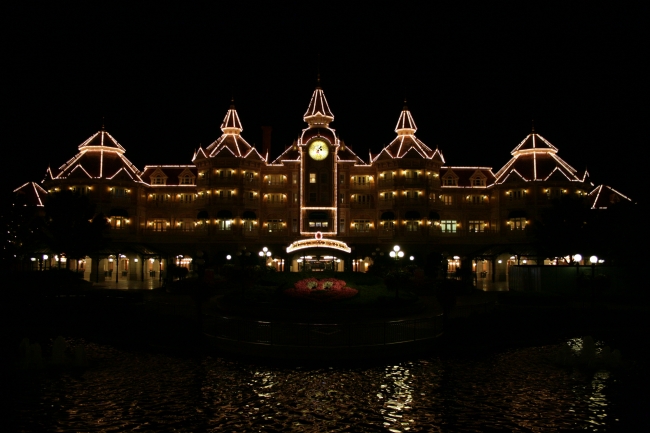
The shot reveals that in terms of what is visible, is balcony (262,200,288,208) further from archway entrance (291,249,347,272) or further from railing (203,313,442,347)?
railing (203,313,442,347)

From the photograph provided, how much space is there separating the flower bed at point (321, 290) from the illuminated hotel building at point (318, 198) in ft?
108

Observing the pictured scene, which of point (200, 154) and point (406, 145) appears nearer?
point (200, 154)

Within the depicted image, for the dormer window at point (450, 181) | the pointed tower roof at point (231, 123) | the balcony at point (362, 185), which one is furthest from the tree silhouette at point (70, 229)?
the dormer window at point (450, 181)

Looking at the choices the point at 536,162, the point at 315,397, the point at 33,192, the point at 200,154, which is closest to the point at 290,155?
the point at 200,154

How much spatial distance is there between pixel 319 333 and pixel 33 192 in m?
60.8

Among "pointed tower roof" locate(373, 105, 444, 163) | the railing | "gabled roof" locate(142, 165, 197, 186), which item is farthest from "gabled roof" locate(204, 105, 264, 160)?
the railing

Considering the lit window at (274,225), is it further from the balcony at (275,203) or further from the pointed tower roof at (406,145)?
the pointed tower roof at (406,145)

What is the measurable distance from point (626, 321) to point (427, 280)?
721 inches

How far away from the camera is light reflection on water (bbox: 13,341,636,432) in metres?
17.6

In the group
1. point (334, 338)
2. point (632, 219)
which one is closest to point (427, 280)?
point (632, 219)

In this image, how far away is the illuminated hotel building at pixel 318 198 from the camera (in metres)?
70.3

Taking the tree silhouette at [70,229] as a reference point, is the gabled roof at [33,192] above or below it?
above

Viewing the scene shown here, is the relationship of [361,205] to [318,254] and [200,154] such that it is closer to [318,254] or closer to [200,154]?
[318,254]

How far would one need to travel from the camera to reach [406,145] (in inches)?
2933
